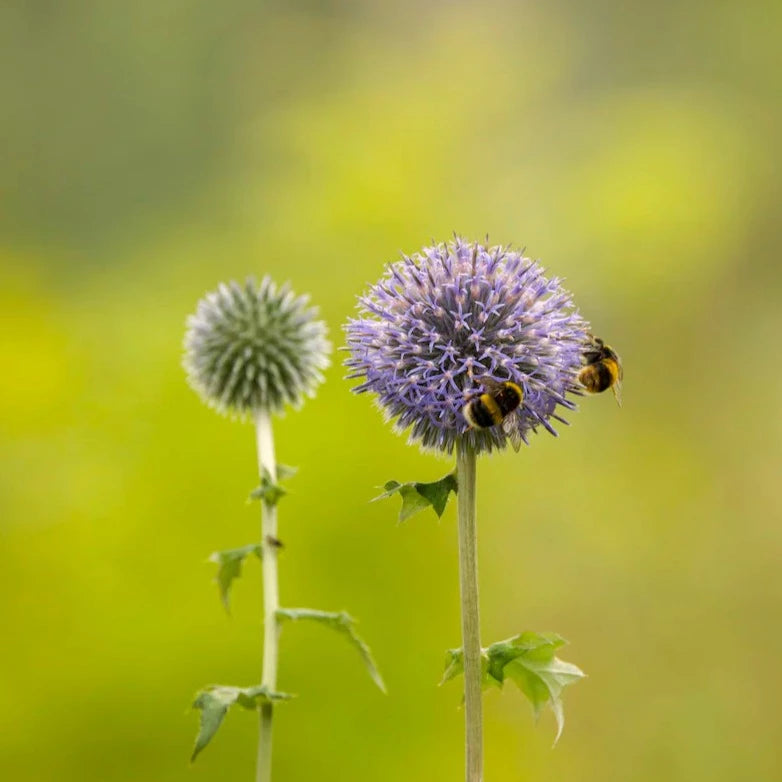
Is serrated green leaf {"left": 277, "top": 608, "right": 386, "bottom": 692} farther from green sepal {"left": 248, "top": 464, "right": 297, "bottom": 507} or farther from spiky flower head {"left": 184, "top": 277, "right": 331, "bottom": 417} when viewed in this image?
spiky flower head {"left": 184, "top": 277, "right": 331, "bottom": 417}

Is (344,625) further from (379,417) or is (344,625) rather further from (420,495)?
(379,417)

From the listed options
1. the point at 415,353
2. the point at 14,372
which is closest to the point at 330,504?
the point at 14,372

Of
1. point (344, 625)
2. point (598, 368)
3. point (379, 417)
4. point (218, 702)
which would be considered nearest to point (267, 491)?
point (344, 625)

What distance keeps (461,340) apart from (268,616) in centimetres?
79

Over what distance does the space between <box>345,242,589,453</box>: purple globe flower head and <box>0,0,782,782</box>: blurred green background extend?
4469 mm

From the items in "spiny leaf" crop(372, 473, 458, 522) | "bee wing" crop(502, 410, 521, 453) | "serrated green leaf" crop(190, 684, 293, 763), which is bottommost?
"serrated green leaf" crop(190, 684, 293, 763)

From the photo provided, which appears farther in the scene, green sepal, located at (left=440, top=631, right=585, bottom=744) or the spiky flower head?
the spiky flower head

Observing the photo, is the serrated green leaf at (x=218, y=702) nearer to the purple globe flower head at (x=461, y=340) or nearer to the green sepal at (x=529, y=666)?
the green sepal at (x=529, y=666)

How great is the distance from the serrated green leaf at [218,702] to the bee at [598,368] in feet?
2.91

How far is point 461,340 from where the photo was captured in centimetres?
201

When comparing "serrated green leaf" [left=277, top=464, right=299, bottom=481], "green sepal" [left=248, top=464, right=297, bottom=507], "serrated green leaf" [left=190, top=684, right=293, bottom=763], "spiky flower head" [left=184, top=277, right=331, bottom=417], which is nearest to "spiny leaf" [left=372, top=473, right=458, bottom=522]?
"serrated green leaf" [left=190, top=684, right=293, bottom=763]

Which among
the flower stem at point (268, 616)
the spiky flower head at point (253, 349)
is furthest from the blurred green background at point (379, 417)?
the flower stem at point (268, 616)

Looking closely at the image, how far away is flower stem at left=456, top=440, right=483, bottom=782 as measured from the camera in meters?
1.74

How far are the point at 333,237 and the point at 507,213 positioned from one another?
4.38 m
